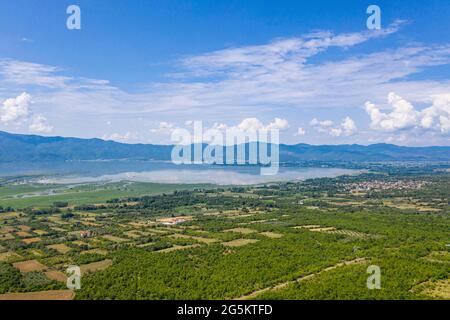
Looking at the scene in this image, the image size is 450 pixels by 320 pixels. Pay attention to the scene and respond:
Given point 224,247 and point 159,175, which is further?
point 159,175

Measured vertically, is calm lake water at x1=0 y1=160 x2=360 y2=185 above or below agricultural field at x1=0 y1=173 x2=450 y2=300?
above

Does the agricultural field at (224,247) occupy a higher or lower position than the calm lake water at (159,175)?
lower

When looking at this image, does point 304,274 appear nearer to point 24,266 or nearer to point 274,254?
point 274,254

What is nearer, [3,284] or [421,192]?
[3,284]

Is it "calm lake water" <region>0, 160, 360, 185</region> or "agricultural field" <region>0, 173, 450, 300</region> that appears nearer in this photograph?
"agricultural field" <region>0, 173, 450, 300</region>

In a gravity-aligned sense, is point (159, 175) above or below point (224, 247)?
above

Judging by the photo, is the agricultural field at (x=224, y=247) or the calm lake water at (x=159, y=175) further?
the calm lake water at (x=159, y=175)
